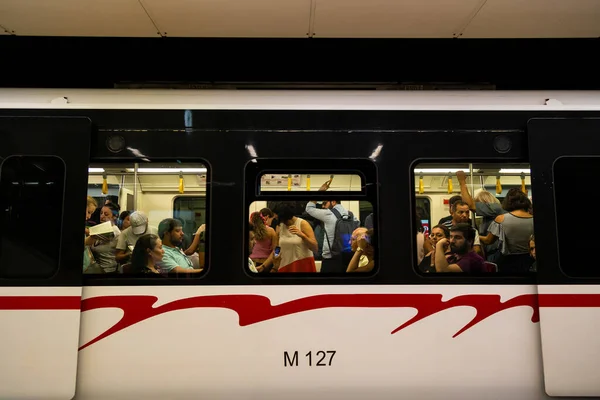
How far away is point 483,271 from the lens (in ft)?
11.8

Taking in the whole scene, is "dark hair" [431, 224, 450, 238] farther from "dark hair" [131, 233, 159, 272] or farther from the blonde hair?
"dark hair" [131, 233, 159, 272]

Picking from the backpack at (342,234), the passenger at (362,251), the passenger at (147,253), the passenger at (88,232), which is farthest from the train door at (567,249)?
the passenger at (88,232)

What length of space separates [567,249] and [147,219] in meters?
3.14

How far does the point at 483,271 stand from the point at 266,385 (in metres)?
1.81

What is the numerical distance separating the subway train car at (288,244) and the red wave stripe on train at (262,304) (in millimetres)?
14

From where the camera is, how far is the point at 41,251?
11.6 ft

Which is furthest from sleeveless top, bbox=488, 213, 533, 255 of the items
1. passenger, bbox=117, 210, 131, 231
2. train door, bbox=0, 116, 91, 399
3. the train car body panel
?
train door, bbox=0, 116, 91, 399

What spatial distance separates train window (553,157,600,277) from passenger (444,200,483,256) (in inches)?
22.5

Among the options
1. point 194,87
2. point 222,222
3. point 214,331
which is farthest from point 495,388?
point 194,87

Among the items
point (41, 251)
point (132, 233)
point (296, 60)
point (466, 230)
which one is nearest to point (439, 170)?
point (466, 230)

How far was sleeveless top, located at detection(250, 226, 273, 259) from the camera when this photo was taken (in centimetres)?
355

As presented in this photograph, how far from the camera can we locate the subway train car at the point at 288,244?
11.2 feet

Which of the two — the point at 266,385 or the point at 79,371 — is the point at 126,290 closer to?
the point at 79,371

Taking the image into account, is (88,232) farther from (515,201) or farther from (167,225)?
(515,201)
